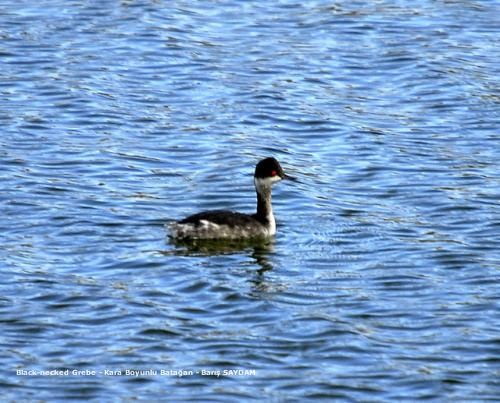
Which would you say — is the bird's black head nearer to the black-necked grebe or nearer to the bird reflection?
the black-necked grebe

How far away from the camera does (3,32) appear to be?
1062 inches

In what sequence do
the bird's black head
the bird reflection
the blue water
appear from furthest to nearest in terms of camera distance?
the bird's black head < the bird reflection < the blue water

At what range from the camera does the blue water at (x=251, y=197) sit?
43.8 ft

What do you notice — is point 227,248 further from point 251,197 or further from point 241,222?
point 251,197

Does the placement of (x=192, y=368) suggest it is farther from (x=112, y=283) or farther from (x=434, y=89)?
(x=434, y=89)

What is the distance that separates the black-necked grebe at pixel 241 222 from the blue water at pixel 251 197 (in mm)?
205

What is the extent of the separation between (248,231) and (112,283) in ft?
6.93

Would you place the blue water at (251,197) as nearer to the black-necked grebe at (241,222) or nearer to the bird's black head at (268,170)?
the black-necked grebe at (241,222)

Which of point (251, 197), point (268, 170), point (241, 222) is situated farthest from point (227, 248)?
point (251, 197)

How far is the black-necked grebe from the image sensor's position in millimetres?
16641

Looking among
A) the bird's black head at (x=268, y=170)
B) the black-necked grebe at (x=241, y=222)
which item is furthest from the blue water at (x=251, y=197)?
the bird's black head at (x=268, y=170)

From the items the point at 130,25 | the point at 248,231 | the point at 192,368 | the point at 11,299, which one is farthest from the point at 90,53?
the point at 192,368

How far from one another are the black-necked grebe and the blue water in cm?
21

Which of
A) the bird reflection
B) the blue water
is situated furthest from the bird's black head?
the bird reflection
